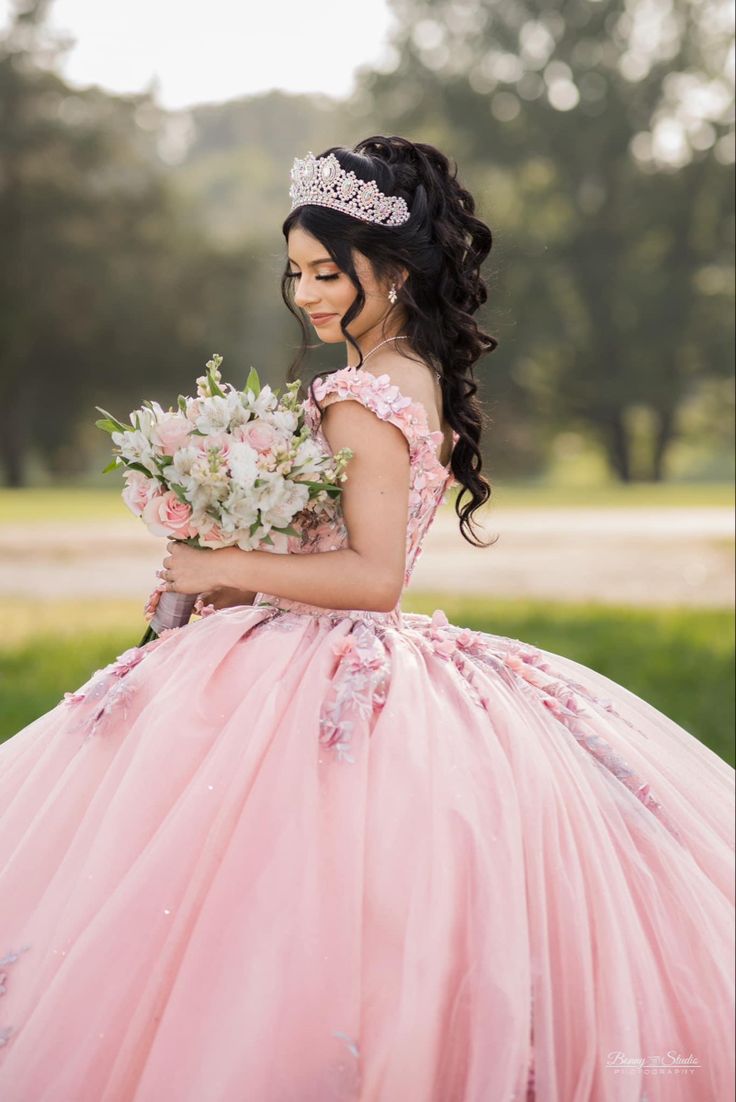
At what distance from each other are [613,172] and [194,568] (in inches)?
1435

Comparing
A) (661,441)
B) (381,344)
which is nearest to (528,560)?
(381,344)

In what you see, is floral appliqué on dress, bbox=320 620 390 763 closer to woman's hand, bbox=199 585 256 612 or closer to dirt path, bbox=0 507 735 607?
woman's hand, bbox=199 585 256 612

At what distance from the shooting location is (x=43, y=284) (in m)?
38.3

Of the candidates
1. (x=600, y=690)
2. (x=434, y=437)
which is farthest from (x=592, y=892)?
(x=434, y=437)

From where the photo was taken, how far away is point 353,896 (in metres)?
2.58

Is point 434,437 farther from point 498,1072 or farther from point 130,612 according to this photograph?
point 130,612

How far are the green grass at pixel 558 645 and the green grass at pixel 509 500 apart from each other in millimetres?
10539

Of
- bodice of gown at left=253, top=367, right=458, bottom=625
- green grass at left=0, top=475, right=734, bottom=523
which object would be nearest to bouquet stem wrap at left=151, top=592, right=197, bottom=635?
bodice of gown at left=253, top=367, right=458, bottom=625

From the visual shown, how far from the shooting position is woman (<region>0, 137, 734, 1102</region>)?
2502 millimetres

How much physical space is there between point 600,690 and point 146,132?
40552 mm

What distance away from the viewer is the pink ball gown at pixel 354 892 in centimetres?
249

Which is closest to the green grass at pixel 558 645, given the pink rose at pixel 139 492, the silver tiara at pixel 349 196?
the silver tiara at pixel 349 196

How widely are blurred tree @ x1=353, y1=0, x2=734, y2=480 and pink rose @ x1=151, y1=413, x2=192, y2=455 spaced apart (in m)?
34.2

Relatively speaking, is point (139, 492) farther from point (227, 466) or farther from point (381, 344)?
point (381, 344)
